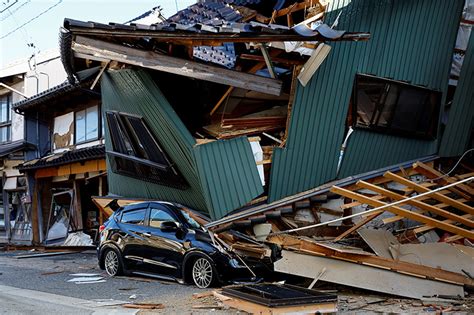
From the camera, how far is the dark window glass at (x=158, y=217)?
11393 mm

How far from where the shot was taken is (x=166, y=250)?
11055 mm

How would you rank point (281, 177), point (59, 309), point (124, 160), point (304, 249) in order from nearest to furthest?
point (59, 309) → point (304, 249) → point (281, 177) → point (124, 160)

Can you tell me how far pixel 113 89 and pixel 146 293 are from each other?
5725mm

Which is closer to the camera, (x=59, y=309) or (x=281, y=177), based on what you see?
(x=59, y=309)

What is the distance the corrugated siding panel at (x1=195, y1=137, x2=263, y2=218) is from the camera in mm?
11469

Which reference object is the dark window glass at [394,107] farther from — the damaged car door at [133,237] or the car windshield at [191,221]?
the damaged car door at [133,237]

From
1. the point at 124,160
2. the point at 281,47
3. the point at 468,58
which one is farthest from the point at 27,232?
the point at 468,58

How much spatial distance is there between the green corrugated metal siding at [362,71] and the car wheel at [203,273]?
2.44 m

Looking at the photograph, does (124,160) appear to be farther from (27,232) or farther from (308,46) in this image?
(27,232)

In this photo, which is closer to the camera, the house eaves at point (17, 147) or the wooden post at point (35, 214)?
the house eaves at point (17, 147)

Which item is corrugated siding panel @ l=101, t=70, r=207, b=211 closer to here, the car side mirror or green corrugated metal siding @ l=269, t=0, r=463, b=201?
the car side mirror

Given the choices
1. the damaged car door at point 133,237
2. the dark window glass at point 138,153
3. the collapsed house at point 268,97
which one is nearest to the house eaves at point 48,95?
the dark window glass at point 138,153

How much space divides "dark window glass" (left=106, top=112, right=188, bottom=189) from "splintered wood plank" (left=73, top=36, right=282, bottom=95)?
1.87m

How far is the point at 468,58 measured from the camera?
528 inches
